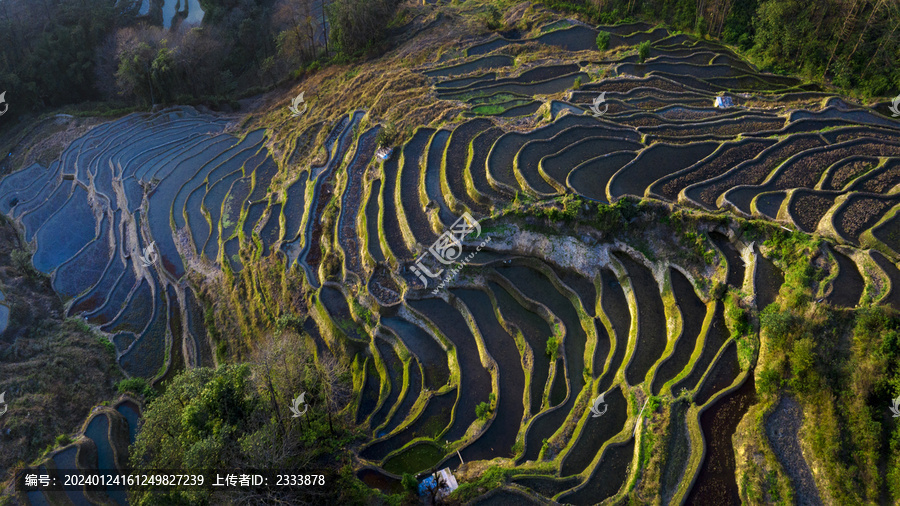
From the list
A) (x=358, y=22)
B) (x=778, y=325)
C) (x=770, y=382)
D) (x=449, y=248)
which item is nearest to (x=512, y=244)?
(x=449, y=248)

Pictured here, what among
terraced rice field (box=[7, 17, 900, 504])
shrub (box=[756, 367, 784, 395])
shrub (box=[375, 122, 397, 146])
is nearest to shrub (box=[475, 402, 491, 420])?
terraced rice field (box=[7, 17, 900, 504])

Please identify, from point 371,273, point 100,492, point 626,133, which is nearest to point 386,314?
point 371,273

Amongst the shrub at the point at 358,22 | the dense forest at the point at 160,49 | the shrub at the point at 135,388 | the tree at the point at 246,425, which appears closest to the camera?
the tree at the point at 246,425

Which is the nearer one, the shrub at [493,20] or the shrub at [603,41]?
the shrub at [603,41]

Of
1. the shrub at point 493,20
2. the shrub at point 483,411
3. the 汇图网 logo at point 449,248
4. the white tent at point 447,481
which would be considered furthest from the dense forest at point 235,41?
the white tent at point 447,481

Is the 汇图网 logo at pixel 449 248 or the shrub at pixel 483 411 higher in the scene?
the 汇图网 logo at pixel 449 248

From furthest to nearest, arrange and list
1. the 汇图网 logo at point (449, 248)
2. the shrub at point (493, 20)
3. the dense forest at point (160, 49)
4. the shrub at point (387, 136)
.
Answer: the dense forest at point (160, 49) → the shrub at point (493, 20) → the shrub at point (387, 136) → the 汇图网 logo at point (449, 248)

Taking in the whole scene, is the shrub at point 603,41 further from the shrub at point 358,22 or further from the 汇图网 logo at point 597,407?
the 汇图网 logo at point 597,407
